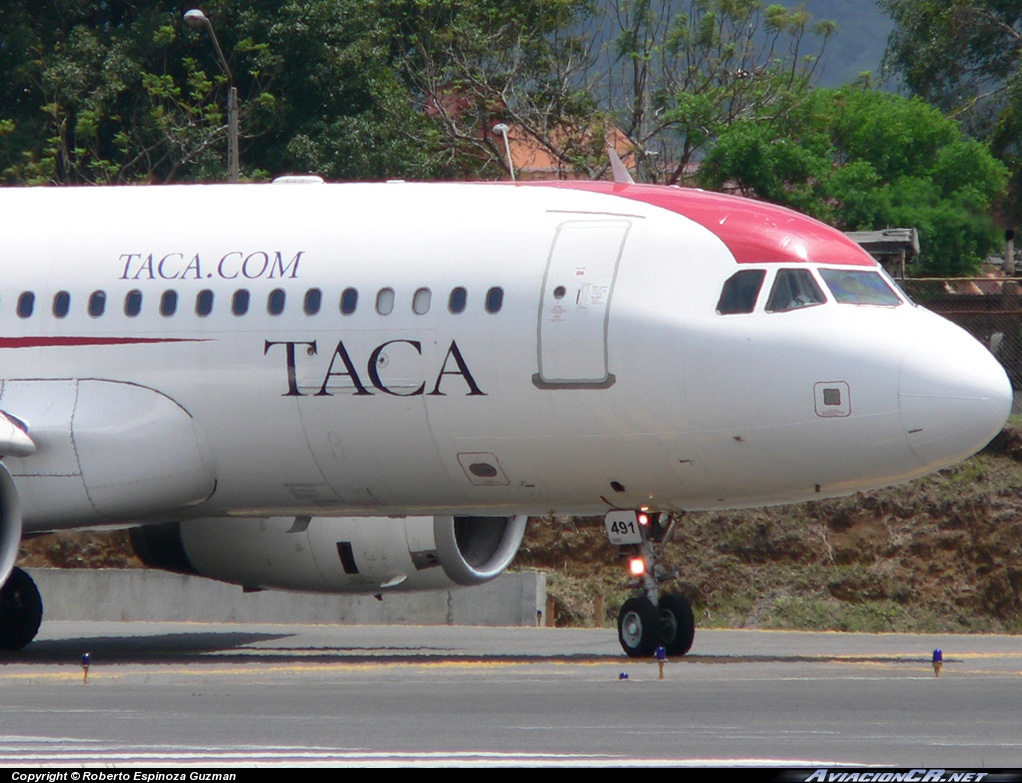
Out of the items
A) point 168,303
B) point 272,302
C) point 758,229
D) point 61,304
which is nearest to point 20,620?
point 61,304

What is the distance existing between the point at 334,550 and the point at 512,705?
6.92 meters

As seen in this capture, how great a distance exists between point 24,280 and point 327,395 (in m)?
3.29

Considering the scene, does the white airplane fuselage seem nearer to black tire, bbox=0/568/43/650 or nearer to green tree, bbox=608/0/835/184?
black tire, bbox=0/568/43/650

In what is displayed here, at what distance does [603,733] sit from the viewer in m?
9.80

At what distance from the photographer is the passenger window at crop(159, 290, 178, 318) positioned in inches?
651

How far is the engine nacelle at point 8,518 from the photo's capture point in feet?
51.5

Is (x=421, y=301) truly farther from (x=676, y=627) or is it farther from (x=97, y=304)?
(x=676, y=627)

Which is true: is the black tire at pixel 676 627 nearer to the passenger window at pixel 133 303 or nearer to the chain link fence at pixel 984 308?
the passenger window at pixel 133 303

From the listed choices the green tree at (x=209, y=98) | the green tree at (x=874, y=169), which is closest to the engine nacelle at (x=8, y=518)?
the green tree at (x=874, y=169)

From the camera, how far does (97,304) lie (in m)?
16.7

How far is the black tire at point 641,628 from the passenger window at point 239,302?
4273 mm

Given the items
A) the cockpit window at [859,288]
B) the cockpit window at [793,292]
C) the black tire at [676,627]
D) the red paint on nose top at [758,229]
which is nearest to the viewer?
the cockpit window at [793,292]

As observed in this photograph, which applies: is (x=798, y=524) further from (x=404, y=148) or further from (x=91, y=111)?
(x=91, y=111)

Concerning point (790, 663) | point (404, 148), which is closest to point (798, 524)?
point (790, 663)
